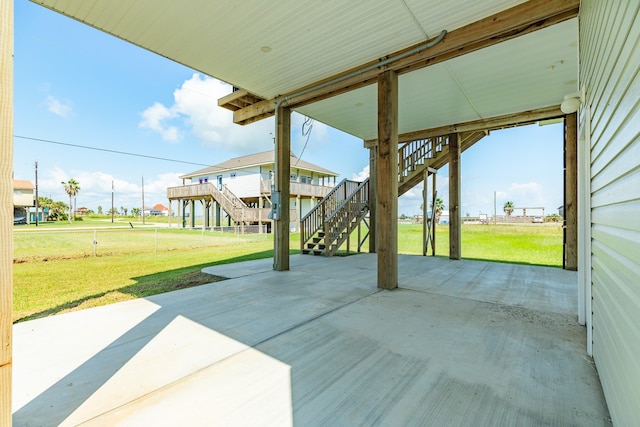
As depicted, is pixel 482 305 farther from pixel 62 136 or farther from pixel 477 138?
pixel 62 136

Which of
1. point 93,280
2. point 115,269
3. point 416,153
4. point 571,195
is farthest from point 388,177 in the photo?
point 115,269

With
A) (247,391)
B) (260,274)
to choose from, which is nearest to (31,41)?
(260,274)

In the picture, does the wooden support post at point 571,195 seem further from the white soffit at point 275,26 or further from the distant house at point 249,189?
the distant house at point 249,189

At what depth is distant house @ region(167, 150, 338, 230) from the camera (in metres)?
17.6

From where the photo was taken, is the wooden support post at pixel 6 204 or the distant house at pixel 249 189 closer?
the wooden support post at pixel 6 204

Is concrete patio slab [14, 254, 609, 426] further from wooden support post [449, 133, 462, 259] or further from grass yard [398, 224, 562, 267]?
grass yard [398, 224, 562, 267]

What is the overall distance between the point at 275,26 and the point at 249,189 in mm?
16491

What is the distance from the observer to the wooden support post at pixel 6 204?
952mm

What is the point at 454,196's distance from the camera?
6980 mm

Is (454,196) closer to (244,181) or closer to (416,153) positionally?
(416,153)

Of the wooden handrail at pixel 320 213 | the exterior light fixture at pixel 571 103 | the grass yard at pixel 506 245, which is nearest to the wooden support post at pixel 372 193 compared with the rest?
the wooden handrail at pixel 320 213

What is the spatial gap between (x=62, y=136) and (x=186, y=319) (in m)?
13.2

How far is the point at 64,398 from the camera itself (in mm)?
1640

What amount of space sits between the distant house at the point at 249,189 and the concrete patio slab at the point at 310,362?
43.1ft
